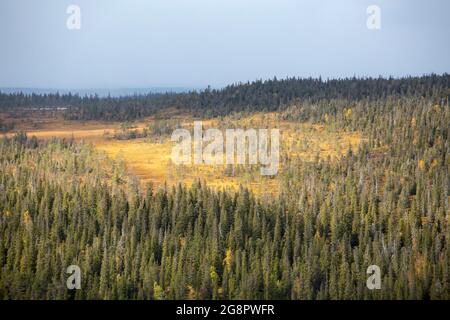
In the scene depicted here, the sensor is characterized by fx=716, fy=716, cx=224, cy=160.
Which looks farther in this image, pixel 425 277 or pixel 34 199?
pixel 34 199

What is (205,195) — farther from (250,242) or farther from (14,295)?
(14,295)

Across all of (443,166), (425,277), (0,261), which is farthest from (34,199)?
(443,166)

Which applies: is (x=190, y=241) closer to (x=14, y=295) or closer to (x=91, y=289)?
(x=91, y=289)

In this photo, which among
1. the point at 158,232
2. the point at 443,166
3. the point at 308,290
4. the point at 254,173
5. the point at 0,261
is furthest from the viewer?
the point at 254,173
